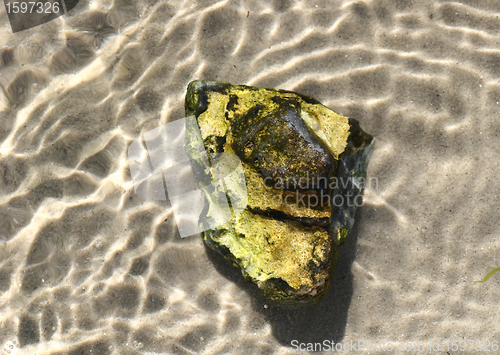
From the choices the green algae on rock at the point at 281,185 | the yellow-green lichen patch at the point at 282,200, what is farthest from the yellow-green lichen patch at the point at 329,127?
the yellow-green lichen patch at the point at 282,200

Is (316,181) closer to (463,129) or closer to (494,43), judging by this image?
(463,129)

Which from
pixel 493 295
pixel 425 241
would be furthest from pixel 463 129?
pixel 493 295
